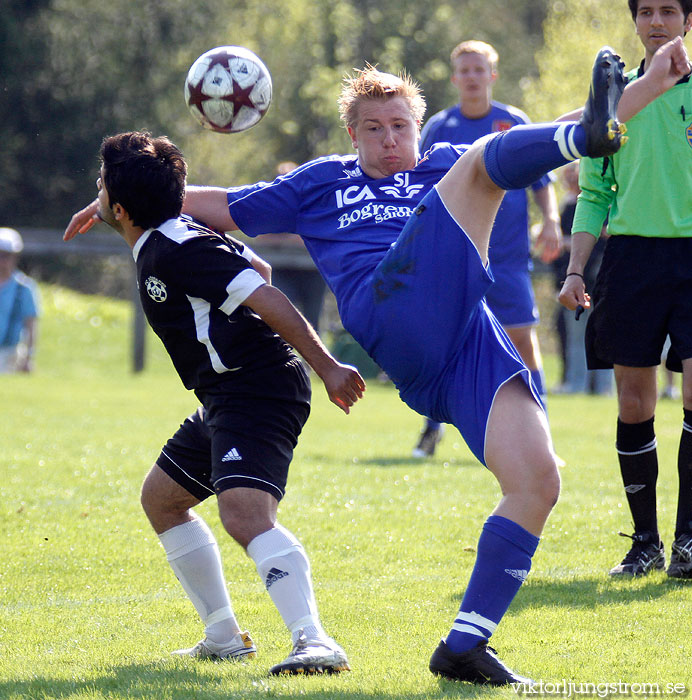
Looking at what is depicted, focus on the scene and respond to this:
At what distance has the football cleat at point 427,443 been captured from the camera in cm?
859

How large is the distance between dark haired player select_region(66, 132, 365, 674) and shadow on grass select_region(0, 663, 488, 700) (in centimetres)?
13

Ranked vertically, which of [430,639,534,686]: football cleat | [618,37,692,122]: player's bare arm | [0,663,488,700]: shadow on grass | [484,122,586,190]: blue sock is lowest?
[0,663,488,700]: shadow on grass

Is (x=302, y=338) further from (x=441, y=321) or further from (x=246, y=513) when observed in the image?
(x=246, y=513)

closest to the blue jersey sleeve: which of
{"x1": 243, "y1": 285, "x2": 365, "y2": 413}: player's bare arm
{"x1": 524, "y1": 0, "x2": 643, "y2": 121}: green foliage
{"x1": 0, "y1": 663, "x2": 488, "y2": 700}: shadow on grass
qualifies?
{"x1": 243, "y1": 285, "x2": 365, "y2": 413}: player's bare arm

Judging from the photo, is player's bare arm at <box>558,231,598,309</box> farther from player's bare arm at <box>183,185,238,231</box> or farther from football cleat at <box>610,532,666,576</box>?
player's bare arm at <box>183,185,238,231</box>

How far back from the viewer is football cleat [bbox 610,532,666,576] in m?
4.99

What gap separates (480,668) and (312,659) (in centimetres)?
52

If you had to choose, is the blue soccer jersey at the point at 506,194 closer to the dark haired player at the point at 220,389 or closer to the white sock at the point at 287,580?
the dark haired player at the point at 220,389

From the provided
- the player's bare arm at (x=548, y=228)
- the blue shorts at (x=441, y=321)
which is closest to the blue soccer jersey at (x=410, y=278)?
the blue shorts at (x=441, y=321)

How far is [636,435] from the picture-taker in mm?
Answer: 5172

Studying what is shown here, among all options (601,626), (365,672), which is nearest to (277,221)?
(365,672)

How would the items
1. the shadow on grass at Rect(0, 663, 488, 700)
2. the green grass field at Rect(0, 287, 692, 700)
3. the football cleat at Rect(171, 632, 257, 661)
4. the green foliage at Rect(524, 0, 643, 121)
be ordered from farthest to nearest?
the green foliage at Rect(524, 0, 643, 121) → the football cleat at Rect(171, 632, 257, 661) → the green grass field at Rect(0, 287, 692, 700) → the shadow on grass at Rect(0, 663, 488, 700)

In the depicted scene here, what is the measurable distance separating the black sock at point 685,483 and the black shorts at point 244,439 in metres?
1.96

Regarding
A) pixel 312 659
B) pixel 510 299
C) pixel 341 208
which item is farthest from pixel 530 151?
pixel 510 299
